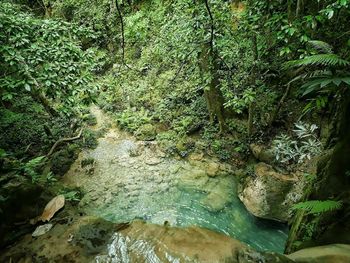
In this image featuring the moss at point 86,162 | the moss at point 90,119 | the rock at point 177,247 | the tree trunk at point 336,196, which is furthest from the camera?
the moss at point 90,119

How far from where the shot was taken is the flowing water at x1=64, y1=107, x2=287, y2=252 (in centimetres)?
612

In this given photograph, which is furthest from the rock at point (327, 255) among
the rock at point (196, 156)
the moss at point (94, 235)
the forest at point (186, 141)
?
the rock at point (196, 156)

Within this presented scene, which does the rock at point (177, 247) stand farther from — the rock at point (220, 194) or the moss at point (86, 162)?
the moss at point (86, 162)

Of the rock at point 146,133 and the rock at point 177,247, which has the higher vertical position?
the rock at point 177,247

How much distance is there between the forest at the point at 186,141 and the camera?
10.7 ft

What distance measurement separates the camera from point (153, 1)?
39.2ft

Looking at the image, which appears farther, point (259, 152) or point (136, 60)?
point (136, 60)

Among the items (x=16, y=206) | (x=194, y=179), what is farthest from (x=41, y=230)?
(x=194, y=179)

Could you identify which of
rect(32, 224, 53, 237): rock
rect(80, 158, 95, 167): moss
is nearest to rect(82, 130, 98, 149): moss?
rect(80, 158, 95, 167): moss

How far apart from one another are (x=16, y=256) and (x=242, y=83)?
5.68 meters

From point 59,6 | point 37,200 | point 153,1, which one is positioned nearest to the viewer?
point 37,200

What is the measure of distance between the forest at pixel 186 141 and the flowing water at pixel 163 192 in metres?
0.04

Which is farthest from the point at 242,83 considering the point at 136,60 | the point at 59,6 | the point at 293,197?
the point at 59,6

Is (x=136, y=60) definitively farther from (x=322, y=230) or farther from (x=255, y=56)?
(x=322, y=230)
